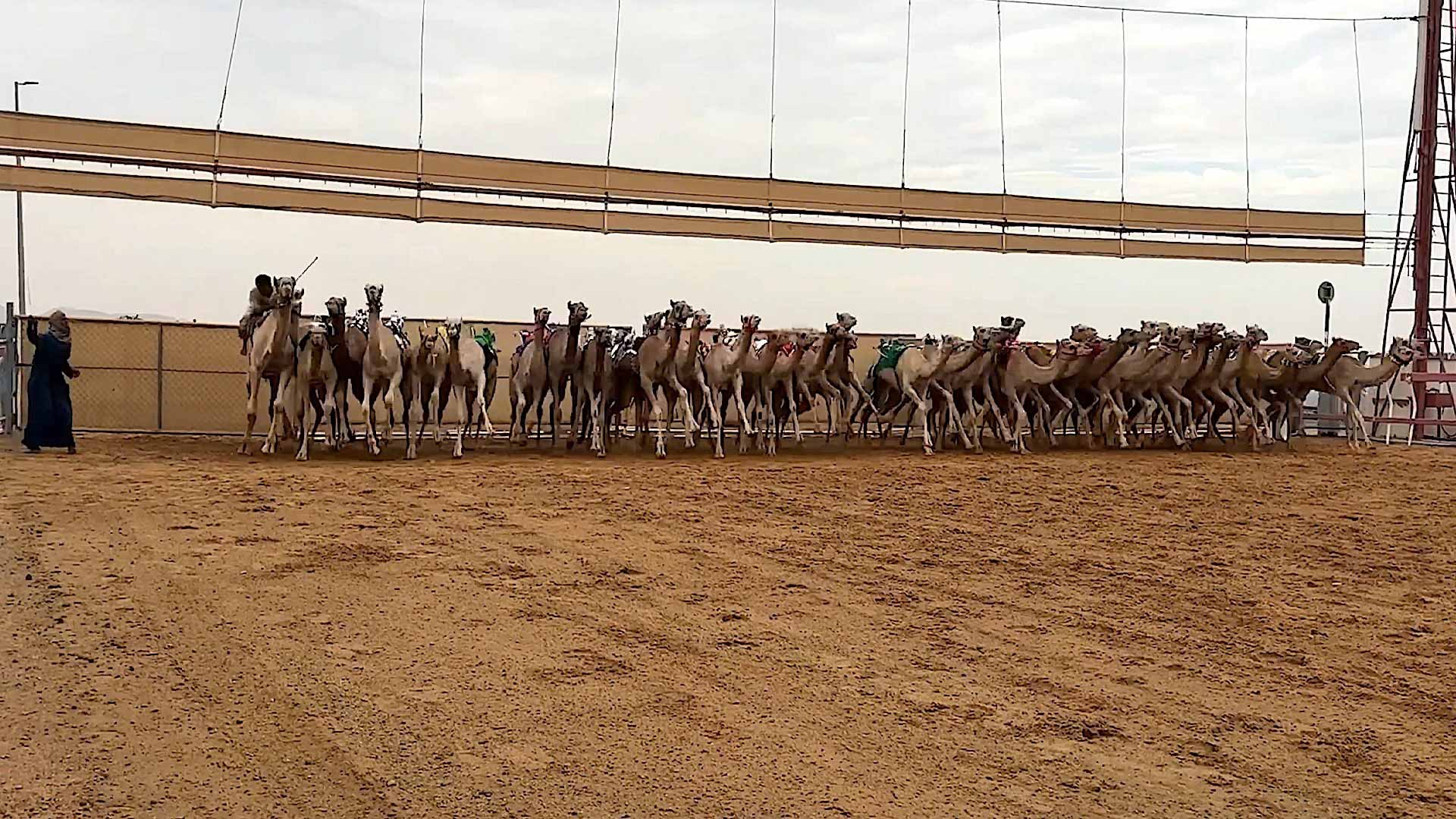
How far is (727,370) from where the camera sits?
2062 centimetres

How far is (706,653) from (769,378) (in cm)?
1318

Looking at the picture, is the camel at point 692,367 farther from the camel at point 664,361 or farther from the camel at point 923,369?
the camel at point 923,369

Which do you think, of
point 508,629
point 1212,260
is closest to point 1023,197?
point 1212,260

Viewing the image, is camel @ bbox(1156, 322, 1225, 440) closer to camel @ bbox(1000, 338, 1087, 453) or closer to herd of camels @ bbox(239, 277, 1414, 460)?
herd of camels @ bbox(239, 277, 1414, 460)

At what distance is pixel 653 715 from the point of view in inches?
277

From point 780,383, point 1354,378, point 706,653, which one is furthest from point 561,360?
point 1354,378

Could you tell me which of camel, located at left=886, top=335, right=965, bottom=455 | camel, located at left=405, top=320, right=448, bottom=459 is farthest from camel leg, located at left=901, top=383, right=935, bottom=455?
camel, located at left=405, top=320, right=448, bottom=459

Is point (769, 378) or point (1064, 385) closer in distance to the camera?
point (769, 378)

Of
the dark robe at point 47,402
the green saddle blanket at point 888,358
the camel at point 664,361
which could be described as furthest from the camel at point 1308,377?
the dark robe at point 47,402

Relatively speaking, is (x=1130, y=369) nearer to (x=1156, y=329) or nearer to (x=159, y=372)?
(x=1156, y=329)

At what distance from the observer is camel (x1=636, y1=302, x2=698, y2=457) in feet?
64.3

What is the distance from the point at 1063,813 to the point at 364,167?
23.3 meters

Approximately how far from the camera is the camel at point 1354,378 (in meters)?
23.8

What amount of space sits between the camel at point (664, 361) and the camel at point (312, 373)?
4354mm
